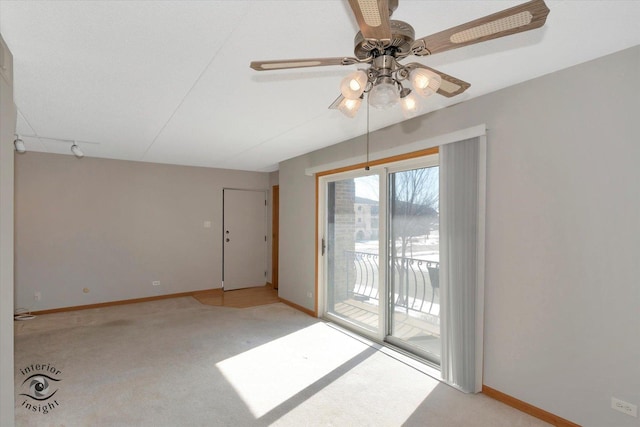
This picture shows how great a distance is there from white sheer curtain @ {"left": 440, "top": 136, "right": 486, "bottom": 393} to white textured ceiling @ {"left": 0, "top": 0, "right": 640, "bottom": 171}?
564 millimetres

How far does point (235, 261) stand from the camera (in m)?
6.32

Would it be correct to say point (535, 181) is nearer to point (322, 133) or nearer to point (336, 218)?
point (322, 133)

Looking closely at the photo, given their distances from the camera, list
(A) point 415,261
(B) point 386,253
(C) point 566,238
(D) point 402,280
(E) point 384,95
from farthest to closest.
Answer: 1. (B) point 386,253
2. (D) point 402,280
3. (A) point 415,261
4. (C) point 566,238
5. (E) point 384,95

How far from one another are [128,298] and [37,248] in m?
1.47

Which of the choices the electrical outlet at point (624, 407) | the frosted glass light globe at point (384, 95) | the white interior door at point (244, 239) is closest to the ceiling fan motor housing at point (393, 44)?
the frosted glass light globe at point (384, 95)

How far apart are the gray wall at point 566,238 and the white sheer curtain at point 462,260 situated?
82mm

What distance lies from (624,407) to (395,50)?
248 cm

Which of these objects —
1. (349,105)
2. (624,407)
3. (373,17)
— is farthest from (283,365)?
(373,17)

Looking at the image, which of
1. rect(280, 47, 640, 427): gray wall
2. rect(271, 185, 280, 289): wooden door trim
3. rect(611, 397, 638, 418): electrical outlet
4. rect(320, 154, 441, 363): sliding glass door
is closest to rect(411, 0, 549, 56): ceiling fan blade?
rect(280, 47, 640, 427): gray wall

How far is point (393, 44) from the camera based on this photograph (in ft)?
4.11

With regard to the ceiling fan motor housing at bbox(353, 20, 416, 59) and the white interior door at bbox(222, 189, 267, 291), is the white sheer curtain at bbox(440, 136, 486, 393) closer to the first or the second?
the ceiling fan motor housing at bbox(353, 20, 416, 59)

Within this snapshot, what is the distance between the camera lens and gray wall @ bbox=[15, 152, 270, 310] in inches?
181

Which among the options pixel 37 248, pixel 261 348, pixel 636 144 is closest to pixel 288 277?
pixel 261 348

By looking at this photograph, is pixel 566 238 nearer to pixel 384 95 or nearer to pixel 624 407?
pixel 624 407
